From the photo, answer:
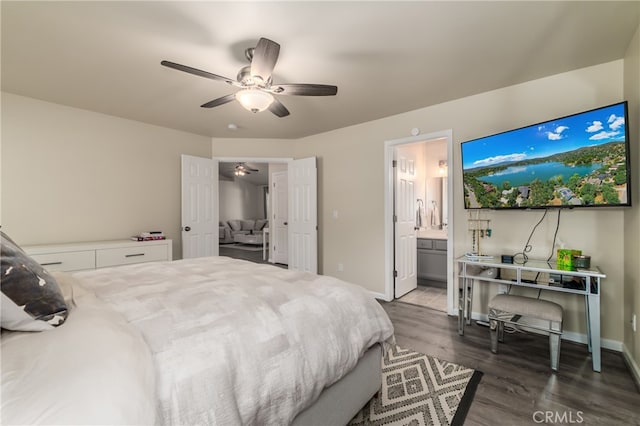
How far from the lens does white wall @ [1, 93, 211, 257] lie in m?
3.06

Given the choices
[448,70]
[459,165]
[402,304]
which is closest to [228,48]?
[448,70]

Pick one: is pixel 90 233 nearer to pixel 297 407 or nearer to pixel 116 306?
pixel 116 306

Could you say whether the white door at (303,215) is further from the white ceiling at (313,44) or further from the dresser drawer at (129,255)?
the dresser drawer at (129,255)

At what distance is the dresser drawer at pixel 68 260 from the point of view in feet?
9.28

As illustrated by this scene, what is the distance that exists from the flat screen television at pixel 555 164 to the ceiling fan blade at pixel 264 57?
2164mm

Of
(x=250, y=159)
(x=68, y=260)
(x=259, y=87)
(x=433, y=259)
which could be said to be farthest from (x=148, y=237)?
(x=433, y=259)

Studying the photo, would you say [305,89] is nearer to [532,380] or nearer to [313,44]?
[313,44]

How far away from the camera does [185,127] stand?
13.8ft

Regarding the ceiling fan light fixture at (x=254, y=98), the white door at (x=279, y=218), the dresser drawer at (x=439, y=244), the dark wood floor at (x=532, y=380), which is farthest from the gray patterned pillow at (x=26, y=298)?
the white door at (x=279, y=218)

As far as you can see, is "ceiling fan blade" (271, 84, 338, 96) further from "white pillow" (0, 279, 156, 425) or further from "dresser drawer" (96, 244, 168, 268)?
"dresser drawer" (96, 244, 168, 268)

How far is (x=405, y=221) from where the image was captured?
13.9 feet

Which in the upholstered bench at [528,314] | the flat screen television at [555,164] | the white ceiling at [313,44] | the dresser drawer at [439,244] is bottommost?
the upholstered bench at [528,314]

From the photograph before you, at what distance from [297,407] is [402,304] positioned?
294 cm

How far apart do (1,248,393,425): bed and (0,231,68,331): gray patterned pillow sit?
0.03 m
